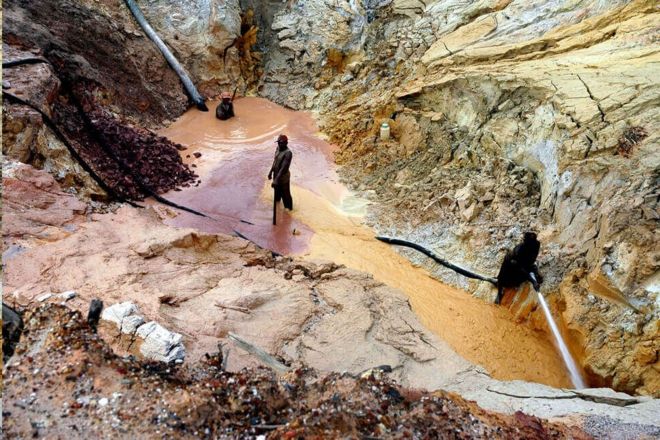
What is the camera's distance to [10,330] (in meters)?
2.90

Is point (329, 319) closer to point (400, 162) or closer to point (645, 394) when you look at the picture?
point (645, 394)

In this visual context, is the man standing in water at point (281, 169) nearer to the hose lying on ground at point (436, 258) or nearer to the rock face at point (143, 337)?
the hose lying on ground at point (436, 258)

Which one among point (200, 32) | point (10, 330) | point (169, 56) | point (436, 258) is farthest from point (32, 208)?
point (200, 32)

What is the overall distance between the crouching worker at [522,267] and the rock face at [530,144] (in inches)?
10.4

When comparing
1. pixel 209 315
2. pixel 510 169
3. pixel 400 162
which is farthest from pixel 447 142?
pixel 209 315

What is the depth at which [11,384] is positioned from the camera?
8.54 feet

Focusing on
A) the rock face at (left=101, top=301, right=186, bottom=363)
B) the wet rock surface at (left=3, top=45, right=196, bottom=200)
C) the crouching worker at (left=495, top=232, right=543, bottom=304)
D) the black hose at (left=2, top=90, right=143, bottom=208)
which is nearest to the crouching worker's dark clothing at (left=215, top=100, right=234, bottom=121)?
the wet rock surface at (left=3, top=45, right=196, bottom=200)

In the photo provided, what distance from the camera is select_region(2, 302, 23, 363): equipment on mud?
9.15 feet

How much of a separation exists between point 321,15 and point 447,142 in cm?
593

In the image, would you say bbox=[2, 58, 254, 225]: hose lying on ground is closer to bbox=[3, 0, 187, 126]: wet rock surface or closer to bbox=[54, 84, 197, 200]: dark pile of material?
bbox=[54, 84, 197, 200]: dark pile of material

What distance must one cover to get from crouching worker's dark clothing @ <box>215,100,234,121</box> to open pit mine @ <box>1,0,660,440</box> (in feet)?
0.31

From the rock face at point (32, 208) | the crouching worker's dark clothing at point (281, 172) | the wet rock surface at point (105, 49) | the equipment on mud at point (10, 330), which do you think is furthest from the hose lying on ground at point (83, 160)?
the equipment on mud at point (10, 330)

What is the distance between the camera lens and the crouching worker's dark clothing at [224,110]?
10398 millimetres

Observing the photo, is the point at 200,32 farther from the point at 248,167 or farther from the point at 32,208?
the point at 32,208
